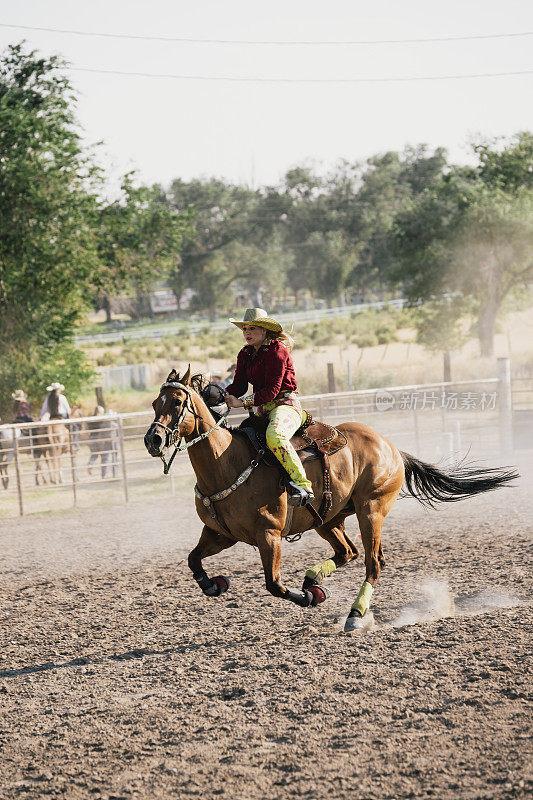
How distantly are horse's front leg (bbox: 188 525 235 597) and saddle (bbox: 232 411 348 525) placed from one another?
630mm

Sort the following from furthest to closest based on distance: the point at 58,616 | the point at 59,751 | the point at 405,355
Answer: the point at 405,355 → the point at 58,616 → the point at 59,751

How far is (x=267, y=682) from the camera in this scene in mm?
4859

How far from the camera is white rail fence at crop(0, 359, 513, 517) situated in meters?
13.0

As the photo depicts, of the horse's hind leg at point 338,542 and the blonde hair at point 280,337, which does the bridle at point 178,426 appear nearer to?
the blonde hair at point 280,337

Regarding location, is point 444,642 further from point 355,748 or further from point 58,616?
point 58,616

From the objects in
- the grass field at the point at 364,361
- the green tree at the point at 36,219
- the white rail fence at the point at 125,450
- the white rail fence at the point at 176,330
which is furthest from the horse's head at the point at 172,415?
the white rail fence at the point at 176,330

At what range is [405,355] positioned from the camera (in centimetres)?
3903

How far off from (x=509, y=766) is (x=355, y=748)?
693mm

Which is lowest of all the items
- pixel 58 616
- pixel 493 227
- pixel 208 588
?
pixel 58 616

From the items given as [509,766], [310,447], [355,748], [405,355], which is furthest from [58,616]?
[405,355]

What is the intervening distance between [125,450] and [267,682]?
38.1 feet

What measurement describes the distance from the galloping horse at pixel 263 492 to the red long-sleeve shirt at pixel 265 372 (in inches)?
12.5

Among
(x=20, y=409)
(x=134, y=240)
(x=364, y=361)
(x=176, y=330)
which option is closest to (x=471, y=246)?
(x=364, y=361)

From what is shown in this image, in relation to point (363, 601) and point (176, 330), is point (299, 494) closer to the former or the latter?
point (363, 601)
